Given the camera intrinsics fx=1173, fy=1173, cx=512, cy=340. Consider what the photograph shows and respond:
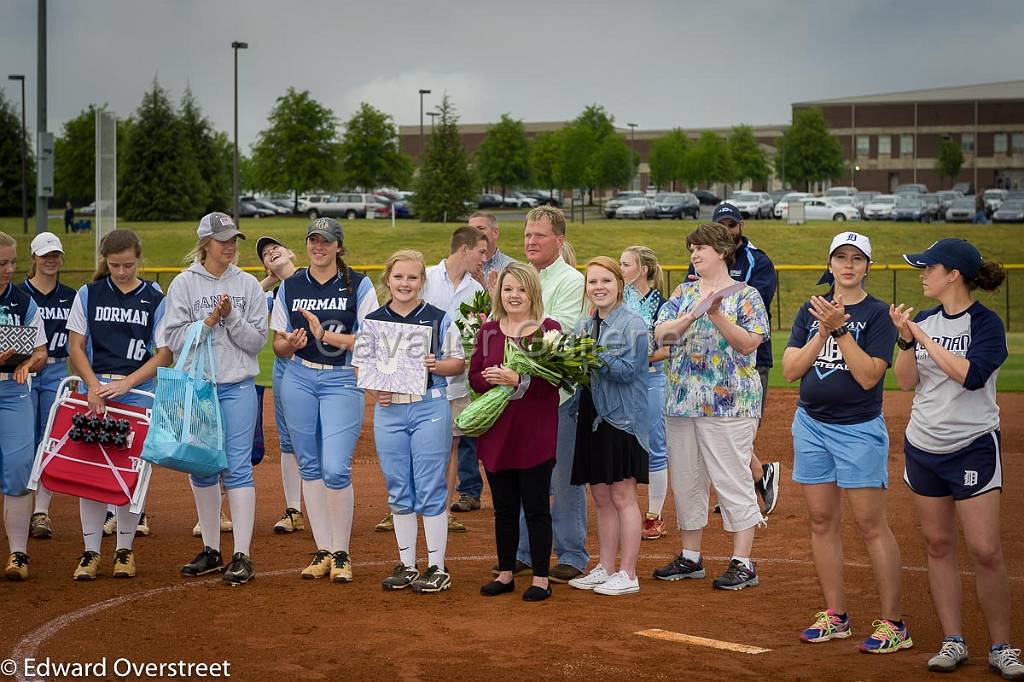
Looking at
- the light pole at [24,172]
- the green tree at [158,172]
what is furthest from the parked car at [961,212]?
the light pole at [24,172]

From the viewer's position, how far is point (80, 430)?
738 centimetres

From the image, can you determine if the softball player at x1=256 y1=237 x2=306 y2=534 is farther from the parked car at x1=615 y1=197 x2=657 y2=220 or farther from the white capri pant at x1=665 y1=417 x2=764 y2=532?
the parked car at x1=615 y1=197 x2=657 y2=220

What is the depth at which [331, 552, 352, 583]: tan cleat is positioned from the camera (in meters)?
7.33

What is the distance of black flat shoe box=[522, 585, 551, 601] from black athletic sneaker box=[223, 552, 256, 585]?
69.3 inches

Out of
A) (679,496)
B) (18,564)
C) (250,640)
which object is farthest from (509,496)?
(18,564)

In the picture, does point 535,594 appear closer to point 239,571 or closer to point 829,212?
point 239,571

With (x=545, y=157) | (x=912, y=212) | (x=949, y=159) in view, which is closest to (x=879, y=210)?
(x=912, y=212)

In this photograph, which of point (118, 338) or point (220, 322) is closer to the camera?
point (220, 322)

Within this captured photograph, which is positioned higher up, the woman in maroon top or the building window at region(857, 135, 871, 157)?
the building window at region(857, 135, 871, 157)

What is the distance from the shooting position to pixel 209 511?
7543mm

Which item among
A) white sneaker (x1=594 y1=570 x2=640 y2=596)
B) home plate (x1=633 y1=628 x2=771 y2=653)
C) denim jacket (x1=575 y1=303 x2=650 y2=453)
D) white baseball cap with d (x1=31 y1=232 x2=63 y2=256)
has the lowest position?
home plate (x1=633 y1=628 x2=771 y2=653)

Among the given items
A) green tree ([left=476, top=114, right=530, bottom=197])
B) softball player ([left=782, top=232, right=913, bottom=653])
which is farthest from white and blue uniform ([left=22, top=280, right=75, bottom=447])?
green tree ([left=476, top=114, right=530, bottom=197])

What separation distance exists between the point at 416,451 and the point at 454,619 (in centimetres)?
110

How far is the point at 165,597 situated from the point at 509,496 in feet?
7.01
